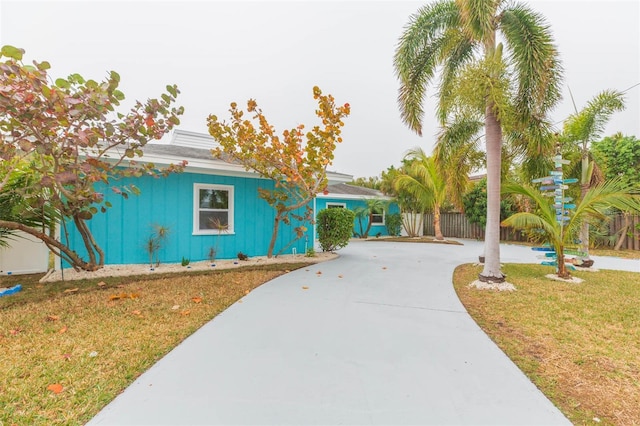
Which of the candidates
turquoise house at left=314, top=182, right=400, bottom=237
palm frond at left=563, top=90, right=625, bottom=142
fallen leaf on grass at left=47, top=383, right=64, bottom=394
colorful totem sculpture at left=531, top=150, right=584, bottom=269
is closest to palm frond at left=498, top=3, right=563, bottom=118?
colorful totem sculpture at left=531, top=150, right=584, bottom=269

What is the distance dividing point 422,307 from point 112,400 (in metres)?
3.69

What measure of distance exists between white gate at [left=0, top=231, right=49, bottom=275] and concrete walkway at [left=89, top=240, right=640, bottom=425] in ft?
18.8

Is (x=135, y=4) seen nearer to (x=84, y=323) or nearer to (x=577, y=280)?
(x=84, y=323)

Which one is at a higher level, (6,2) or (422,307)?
(6,2)

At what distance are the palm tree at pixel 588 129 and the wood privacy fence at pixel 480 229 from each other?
4.16 m

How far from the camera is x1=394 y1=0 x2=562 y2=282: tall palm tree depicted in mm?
5180

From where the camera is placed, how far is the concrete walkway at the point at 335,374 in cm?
194

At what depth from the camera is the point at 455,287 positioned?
5.53 metres

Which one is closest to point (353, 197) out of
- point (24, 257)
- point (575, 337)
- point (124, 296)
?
point (124, 296)

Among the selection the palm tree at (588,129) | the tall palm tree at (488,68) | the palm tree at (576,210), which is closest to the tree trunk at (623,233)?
the palm tree at (588,129)

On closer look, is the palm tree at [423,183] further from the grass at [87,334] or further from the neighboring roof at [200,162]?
A: the grass at [87,334]

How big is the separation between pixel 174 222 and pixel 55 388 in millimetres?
5644

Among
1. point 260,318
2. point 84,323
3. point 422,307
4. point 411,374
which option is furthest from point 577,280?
point 84,323

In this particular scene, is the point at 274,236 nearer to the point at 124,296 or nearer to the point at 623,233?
the point at 124,296
